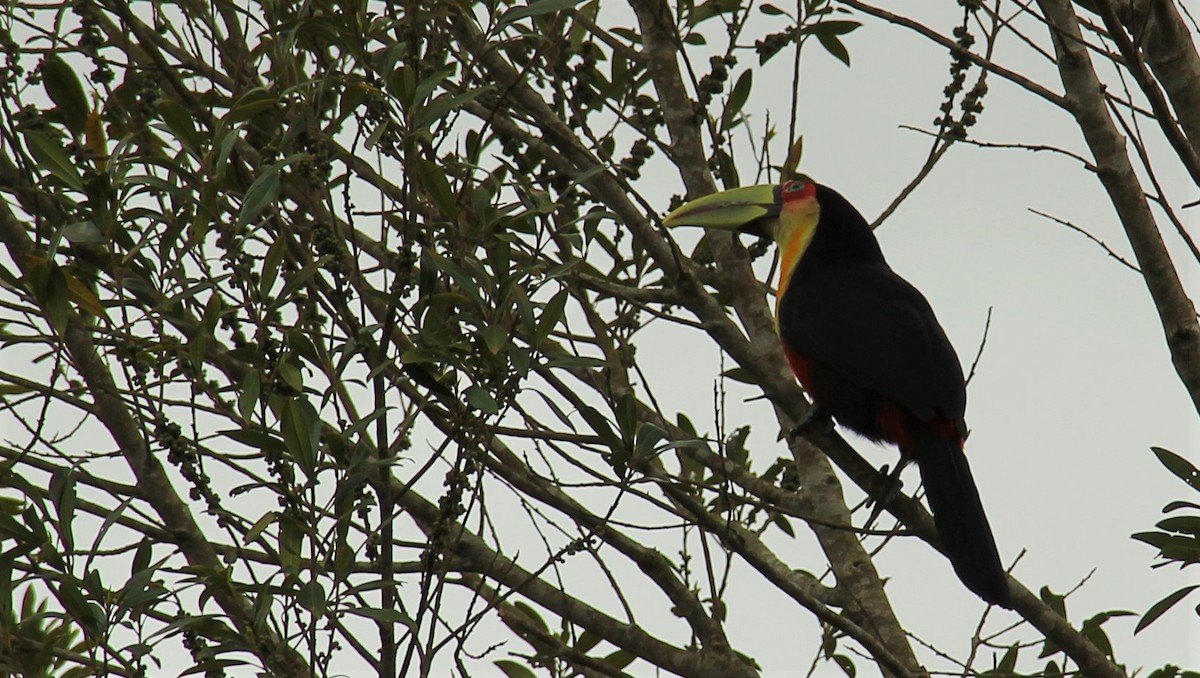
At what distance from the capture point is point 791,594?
3.29 meters

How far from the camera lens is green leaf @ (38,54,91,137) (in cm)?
298

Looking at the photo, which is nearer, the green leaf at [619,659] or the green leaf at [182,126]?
the green leaf at [182,126]

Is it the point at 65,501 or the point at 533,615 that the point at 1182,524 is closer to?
the point at 533,615

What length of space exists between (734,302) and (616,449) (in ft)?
4.14

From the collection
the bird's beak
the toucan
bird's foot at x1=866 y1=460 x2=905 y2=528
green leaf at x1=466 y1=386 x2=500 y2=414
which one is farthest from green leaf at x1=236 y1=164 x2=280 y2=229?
bird's foot at x1=866 y1=460 x2=905 y2=528

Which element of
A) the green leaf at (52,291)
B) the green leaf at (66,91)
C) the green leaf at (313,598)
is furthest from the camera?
the green leaf at (66,91)

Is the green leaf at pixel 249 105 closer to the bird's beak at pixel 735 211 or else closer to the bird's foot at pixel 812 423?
the bird's beak at pixel 735 211

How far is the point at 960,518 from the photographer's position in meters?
3.65

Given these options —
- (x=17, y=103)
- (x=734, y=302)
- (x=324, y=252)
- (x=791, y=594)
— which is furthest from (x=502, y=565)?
(x=17, y=103)

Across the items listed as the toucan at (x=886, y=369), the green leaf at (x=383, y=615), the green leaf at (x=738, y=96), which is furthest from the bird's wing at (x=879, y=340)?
the green leaf at (x=383, y=615)

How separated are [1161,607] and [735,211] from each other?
1666mm

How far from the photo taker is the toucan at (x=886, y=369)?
12.0 ft

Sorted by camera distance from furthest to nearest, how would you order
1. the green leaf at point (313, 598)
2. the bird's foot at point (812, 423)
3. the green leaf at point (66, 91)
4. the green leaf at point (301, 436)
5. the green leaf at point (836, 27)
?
the green leaf at point (836, 27)
the bird's foot at point (812, 423)
the green leaf at point (66, 91)
the green leaf at point (301, 436)
the green leaf at point (313, 598)

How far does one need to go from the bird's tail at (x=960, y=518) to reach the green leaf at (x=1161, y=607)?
46 centimetres
